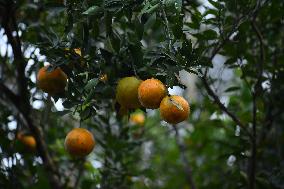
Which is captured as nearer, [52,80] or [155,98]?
[155,98]

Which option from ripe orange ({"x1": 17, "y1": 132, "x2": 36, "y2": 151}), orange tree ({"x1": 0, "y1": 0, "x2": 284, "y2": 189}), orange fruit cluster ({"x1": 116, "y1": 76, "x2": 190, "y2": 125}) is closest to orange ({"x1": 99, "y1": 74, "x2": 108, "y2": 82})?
orange tree ({"x1": 0, "y1": 0, "x2": 284, "y2": 189})

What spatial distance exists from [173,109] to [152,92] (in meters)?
0.08

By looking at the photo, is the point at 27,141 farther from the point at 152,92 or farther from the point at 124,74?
the point at 152,92

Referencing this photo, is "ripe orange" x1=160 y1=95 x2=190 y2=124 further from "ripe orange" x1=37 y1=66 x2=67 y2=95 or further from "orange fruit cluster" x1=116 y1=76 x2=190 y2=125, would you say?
"ripe orange" x1=37 y1=66 x2=67 y2=95

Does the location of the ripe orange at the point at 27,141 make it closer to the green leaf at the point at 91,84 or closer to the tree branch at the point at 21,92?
the tree branch at the point at 21,92

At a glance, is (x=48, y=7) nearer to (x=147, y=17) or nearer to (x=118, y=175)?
(x=147, y=17)

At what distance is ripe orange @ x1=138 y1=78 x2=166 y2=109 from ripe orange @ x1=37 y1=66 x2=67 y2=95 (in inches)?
17.1

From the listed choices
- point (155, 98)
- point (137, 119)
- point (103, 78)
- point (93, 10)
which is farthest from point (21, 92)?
point (137, 119)

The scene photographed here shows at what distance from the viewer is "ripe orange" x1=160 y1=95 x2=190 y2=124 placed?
1372 mm

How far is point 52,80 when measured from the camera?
1717mm

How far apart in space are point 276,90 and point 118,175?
1.04m

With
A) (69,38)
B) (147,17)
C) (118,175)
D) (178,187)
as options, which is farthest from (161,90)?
(178,187)

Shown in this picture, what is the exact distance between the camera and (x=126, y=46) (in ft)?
5.41

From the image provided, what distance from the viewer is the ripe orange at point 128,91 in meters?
1.48
